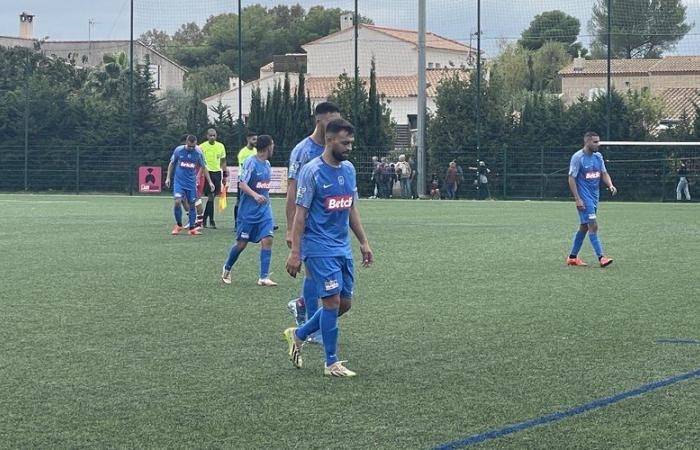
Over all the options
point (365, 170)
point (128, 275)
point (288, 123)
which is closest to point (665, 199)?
point (365, 170)

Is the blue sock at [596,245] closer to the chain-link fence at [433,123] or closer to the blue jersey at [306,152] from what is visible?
the blue jersey at [306,152]

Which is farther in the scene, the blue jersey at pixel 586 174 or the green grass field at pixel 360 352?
the blue jersey at pixel 586 174

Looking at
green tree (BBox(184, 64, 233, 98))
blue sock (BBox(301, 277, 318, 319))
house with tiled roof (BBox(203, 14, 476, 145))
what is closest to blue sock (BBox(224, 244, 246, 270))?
blue sock (BBox(301, 277, 318, 319))

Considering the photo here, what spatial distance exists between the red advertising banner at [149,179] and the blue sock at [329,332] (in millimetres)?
38556

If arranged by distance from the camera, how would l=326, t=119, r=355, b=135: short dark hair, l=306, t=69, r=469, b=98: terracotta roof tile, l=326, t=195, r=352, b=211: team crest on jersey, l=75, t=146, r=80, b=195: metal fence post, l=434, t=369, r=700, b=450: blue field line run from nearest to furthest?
1. l=434, t=369, r=700, b=450: blue field line
2. l=326, t=119, r=355, b=135: short dark hair
3. l=326, t=195, r=352, b=211: team crest on jersey
4. l=75, t=146, r=80, b=195: metal fence post
5. l=306, t=69, r=469, b=98: terracotta roof tile

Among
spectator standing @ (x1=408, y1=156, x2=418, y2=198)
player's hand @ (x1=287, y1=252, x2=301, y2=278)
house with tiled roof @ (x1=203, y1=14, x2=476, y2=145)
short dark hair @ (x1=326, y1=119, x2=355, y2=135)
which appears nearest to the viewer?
short dark hair @ (x1=326, y1=119, x2=355, y2=135)

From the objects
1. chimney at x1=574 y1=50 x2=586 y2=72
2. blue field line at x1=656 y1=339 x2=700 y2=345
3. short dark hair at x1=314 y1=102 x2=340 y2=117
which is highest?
chimney at x1=574 y1=50 x2=586 y2=72

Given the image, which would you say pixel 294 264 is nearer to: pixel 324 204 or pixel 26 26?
pixel 324 204

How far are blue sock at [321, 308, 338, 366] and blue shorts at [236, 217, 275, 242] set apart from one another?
5361 mm

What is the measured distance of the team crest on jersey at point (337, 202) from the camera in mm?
8070

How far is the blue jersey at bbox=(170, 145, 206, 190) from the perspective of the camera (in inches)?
845

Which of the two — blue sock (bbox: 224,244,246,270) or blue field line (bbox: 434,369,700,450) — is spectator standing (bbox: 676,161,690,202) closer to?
blue sock (bbox: 224,244,246,270)

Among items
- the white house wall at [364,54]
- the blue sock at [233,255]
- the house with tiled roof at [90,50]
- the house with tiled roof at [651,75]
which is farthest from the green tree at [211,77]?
the blue sock at [233,255]

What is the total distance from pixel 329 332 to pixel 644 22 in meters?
44.3
